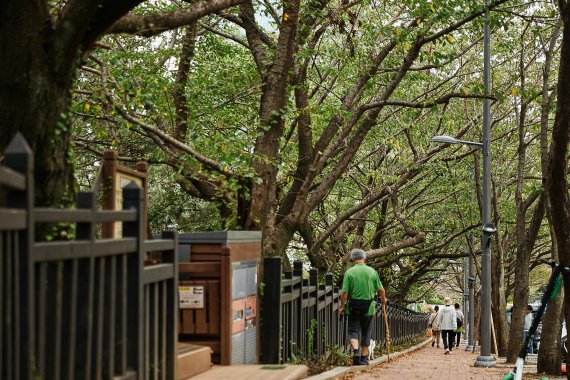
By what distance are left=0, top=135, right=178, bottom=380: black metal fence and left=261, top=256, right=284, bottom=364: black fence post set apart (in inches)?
161

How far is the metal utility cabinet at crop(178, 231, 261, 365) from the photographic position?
10539mm

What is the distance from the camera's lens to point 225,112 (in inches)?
881

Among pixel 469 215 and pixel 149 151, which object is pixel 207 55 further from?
pixel 469 215

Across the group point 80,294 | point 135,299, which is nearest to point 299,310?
point 135,299

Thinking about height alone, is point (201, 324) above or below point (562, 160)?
below

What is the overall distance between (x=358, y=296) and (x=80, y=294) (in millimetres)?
9532

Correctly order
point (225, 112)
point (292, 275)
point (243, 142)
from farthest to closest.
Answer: point (225, 112) < point (243, 142) < point (292, 275)

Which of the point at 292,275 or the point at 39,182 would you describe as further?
the point at 292,275

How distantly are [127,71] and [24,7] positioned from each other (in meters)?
10.3

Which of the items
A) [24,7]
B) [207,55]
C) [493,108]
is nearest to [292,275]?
[24,7]

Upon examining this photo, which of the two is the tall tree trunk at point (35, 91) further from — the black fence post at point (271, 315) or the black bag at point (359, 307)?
the black bag at point (359, 307)

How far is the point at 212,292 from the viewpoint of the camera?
34.7 feet

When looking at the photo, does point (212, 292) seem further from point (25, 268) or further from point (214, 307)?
point (25, 268)

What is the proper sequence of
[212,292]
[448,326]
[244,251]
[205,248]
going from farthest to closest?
[448,326], [244,251], [205,248], [212,292]
